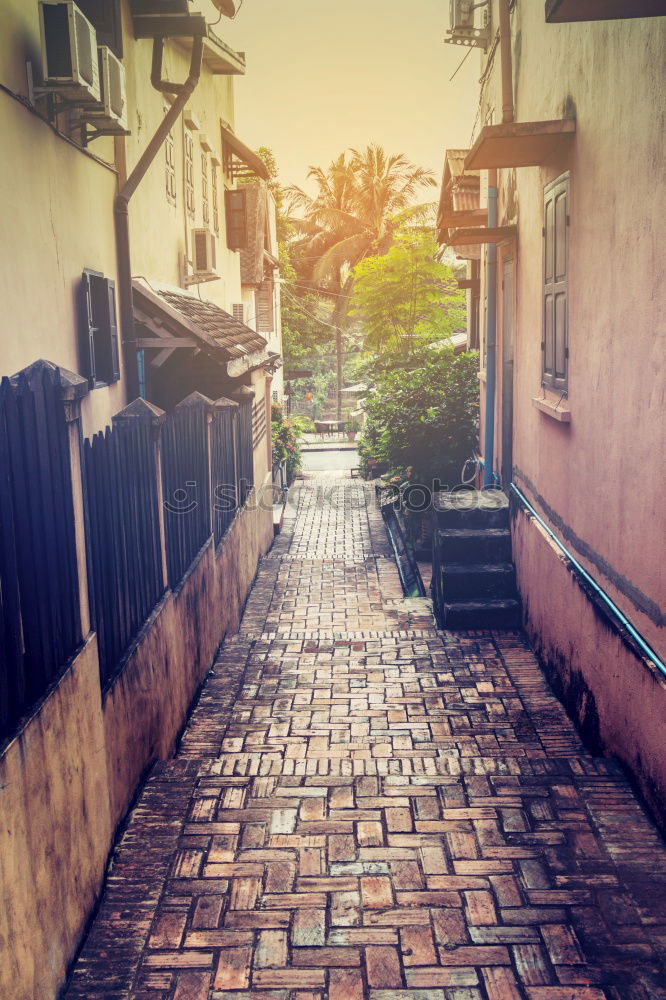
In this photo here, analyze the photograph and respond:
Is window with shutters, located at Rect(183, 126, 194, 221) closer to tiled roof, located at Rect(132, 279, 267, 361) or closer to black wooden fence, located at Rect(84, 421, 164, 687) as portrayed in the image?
tiled roof, located at Rect(132, 279, 267, 361)

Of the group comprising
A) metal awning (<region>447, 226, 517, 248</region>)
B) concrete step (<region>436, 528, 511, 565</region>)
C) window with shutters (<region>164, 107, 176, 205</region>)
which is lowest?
concrete step (<region>436, 528, 511, 565</region>)

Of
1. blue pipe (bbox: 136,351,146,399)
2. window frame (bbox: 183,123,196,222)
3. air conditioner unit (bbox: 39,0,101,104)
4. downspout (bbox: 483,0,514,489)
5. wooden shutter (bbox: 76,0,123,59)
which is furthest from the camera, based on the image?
window frame (bbox: 183,123,196,222)

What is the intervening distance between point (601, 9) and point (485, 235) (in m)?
5.92

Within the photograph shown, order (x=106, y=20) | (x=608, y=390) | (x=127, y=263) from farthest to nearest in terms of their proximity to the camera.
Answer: (x=127, y=263) → (x=106, y=20) → (x=608, y=390)

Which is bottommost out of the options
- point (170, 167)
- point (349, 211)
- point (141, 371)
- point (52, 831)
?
point (52, 831)

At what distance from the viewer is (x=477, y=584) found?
883cm

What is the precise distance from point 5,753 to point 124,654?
6.43 ft

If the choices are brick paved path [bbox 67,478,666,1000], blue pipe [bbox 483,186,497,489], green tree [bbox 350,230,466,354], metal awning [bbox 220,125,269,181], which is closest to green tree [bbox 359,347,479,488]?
blue pipe [bbox 483,186,497,489]

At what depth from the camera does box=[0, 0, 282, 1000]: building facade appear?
325 cm

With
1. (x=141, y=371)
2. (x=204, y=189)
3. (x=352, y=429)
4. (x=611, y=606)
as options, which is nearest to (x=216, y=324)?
(x=141, y=371)

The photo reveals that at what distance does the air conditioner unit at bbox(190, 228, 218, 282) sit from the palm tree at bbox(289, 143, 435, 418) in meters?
25.4

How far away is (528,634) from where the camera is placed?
320 inches

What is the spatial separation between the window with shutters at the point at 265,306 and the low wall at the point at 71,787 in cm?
1691

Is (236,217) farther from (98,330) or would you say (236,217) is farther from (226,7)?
(98,330)
